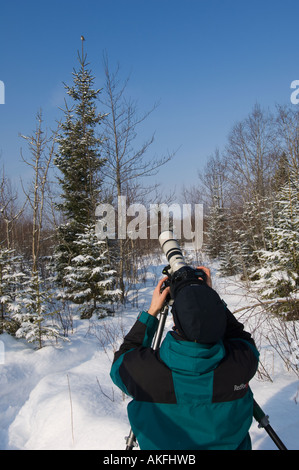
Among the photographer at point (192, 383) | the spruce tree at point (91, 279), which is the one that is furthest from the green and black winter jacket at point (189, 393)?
the spruce tree at point (91, 279)

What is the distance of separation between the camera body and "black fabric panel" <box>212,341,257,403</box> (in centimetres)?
38

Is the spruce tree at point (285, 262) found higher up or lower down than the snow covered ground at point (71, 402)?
higher up

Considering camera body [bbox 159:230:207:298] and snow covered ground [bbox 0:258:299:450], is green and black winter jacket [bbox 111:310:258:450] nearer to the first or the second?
camera body [bbox 159:230:207:298]

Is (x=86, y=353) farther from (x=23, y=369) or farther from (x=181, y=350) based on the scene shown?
(x=181, y=350)

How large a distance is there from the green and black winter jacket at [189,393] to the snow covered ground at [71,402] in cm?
150

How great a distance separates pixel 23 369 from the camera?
15.8 feet

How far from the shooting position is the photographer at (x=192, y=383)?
3.79 ft

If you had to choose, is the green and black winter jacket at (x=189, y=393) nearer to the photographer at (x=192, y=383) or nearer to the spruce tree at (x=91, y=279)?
the photographer at (x=192, y=383)

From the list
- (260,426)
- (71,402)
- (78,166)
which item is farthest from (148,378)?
(78,166)

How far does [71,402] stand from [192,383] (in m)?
2.86
